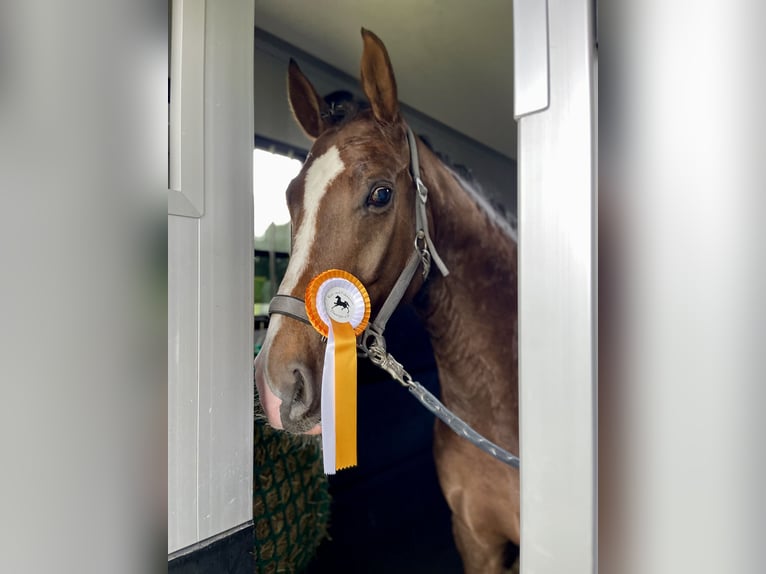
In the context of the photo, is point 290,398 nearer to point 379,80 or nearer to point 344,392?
point 344,392

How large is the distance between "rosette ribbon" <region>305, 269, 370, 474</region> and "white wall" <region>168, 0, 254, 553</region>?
0.36 ft

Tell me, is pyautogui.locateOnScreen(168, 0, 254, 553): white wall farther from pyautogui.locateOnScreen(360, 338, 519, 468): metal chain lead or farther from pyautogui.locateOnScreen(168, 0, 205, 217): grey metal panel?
pyautogui.locateOnScreen(360, 338, 519, 468): metal chain lead

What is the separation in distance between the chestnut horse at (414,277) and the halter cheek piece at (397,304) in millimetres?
13

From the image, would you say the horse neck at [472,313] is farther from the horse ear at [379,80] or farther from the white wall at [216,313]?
the white wall at [216,313]

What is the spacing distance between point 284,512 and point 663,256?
1036 millimetres

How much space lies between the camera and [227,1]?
2.21 ft

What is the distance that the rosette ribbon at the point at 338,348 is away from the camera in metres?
0.72

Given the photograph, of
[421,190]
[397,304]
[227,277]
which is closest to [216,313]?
[227,277]

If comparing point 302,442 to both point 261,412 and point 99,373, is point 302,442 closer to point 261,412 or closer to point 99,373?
point 261,412

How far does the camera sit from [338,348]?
2.39 ft

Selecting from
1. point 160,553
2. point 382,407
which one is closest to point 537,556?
point 160,553

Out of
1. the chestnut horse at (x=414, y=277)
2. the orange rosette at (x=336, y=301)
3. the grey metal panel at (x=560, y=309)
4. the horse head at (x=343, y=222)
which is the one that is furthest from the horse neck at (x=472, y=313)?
the grey metal panel at (x=560, y=309)

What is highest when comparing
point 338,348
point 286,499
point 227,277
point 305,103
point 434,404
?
point 305,103

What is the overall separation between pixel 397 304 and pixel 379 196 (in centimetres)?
20
